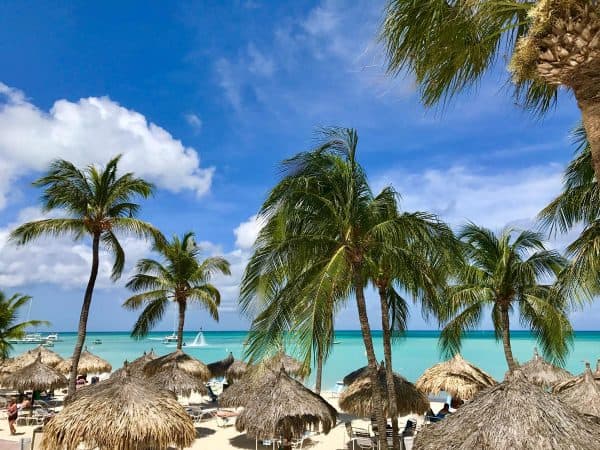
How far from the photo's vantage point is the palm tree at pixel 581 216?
7004 mm

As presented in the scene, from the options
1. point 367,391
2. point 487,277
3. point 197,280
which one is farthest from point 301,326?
point 197,280

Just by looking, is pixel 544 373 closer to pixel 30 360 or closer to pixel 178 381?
pixel 178 381

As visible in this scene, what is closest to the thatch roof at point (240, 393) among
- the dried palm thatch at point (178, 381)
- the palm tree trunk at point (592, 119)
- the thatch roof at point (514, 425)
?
the dried palm thatch at point (178, 381)

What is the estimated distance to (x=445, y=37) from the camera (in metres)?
4.13

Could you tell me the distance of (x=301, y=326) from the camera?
655 cm

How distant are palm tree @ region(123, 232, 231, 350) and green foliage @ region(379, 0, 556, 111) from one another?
15.5 m

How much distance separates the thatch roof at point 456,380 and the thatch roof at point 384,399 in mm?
2303

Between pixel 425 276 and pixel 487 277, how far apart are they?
5708 mm

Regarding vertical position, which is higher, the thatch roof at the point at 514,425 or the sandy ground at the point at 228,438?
the thatch roof at the point at 514,425

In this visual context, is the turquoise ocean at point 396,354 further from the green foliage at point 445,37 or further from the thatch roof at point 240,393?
the green foliage at point 445,37

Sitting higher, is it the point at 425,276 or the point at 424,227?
the point at 424,227

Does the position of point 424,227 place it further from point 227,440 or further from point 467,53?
point 227,440

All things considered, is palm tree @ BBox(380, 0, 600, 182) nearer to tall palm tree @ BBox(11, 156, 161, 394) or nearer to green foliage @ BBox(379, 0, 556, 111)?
green foliage @ BBox(379, 0, 556, 111)

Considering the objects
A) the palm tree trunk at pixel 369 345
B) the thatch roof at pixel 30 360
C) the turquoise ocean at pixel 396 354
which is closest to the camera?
the palm tree trunk at pixel 369 345
